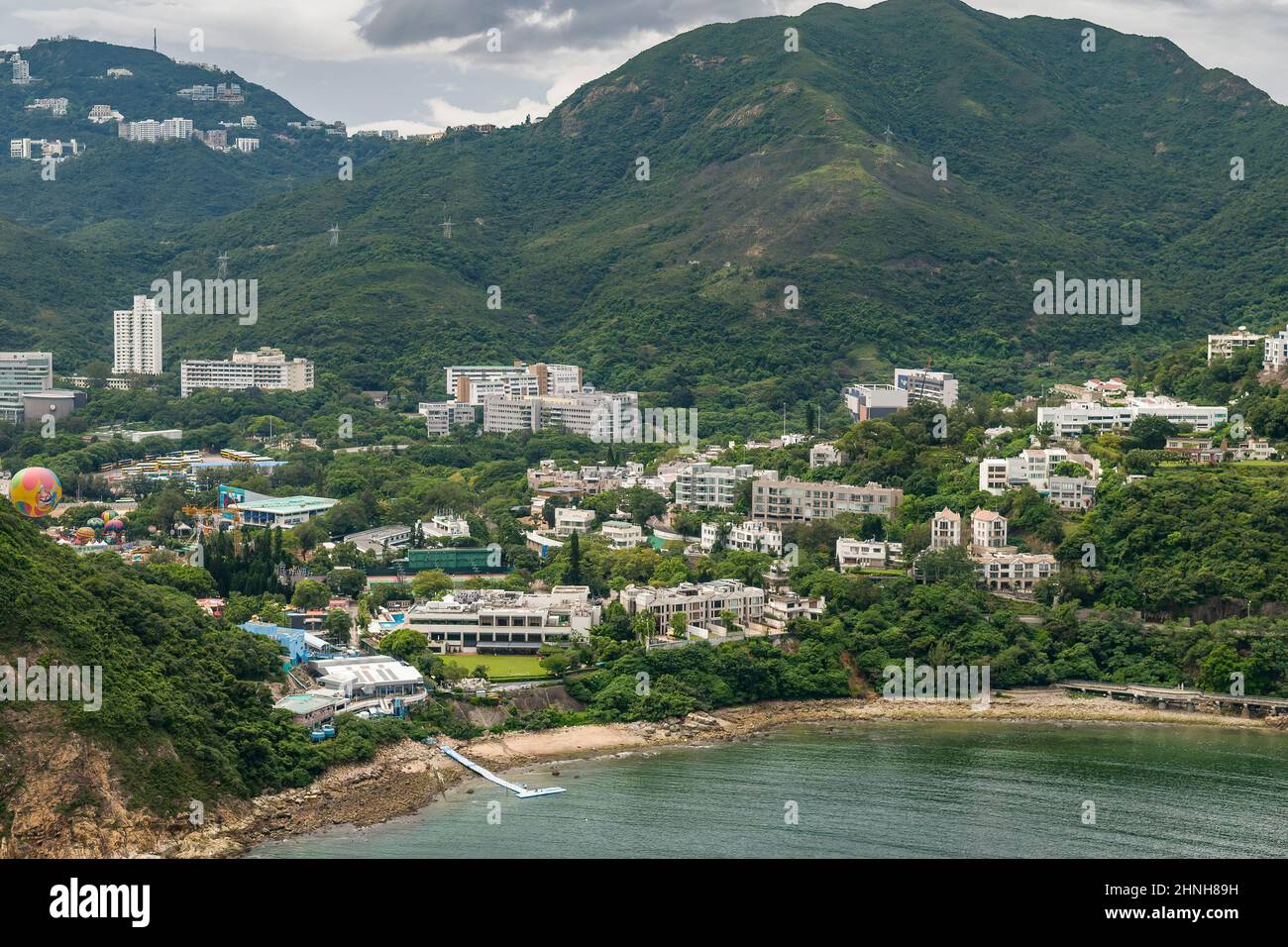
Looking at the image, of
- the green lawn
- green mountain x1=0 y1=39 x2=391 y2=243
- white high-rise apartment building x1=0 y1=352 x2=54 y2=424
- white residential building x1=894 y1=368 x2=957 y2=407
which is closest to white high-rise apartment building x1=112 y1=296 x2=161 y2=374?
white high-rise apartment building x1=0 y1=352 x2=54 y2=424

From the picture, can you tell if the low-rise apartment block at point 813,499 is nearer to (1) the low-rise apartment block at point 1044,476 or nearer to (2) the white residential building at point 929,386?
(1) the low-rise apartment block at point 1044,476

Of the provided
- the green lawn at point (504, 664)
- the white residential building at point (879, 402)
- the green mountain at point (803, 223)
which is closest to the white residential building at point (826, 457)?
the white residential building at point (879, 402)

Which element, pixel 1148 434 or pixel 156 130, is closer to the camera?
pixel 1148 434

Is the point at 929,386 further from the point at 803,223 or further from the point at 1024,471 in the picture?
the point at 803,223

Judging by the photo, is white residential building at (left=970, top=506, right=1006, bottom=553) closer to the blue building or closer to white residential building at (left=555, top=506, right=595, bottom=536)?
white residential building at (left=555, top=506, right=595, bottom=536)

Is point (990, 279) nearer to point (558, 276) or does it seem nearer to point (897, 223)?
point (897, 223)

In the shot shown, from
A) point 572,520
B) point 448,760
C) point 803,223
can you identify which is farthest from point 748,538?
point 803,223
